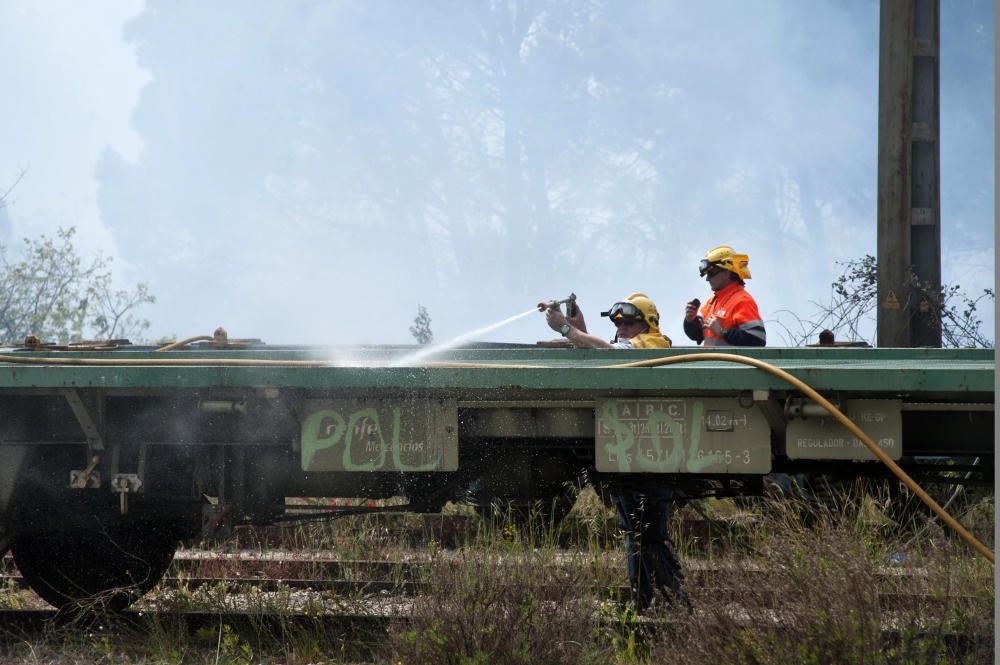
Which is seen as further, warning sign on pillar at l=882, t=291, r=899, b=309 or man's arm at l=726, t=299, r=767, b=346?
warning sign on pillar at l=882, t=291, r=899, b=309

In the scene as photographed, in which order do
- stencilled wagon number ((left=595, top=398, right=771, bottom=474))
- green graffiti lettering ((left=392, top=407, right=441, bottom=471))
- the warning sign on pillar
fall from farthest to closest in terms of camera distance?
the warning sign on pillar, green graffiti lettering ((left=392, top=407, right=441, bottom=471)), stencilled wagon number ((left=595, top=398, right=771, bottom=474))

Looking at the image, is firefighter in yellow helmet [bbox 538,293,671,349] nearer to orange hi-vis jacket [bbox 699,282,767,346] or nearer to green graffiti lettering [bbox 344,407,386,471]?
orange hi-vis jacket [bbox 699,282,767,346]

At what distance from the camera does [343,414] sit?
430 cm

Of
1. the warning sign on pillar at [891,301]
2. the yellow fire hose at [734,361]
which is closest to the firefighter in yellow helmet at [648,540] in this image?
the yellow fire hose at [734,361]

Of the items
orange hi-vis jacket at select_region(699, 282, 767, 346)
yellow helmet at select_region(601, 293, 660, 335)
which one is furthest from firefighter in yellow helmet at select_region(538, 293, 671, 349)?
orange hi-vis jacket at select_region(699, 282, 767, 346)

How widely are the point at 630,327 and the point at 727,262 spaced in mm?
771

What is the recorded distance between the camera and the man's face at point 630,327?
6.12 m

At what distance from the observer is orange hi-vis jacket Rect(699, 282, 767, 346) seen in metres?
5.90

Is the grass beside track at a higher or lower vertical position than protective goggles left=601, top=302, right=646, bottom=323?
lower

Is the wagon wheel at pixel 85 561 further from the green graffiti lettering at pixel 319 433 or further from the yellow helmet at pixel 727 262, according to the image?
the yellow helmet at pixel 727 262

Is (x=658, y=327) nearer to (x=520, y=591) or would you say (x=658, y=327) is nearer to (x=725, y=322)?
(x=725, y=322)

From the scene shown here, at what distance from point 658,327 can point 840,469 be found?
180 cm

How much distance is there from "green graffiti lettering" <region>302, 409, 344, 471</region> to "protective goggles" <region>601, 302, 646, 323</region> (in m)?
2.38

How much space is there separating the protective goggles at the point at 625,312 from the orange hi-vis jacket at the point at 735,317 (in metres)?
0.45
